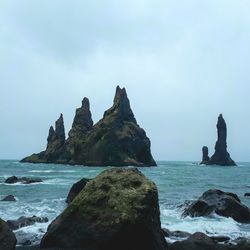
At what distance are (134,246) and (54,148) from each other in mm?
156689

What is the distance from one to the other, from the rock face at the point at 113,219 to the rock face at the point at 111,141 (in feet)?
386

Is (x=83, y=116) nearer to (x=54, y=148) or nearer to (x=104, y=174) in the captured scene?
(x=54, y=148)

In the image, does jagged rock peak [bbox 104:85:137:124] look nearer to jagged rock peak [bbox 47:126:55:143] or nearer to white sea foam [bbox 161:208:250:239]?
jagged rock peak [bbox 47:126:55:143]

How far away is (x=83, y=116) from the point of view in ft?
541

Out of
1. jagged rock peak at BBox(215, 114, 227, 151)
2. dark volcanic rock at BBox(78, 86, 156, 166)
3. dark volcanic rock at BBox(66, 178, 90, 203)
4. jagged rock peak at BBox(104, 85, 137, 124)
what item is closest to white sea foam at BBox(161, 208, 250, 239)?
dark volcanic rock at BBox(66, 178, 90, 203)

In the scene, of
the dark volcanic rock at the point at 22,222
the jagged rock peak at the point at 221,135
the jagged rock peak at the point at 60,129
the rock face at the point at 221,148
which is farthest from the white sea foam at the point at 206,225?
the rock face at the point at 221,148

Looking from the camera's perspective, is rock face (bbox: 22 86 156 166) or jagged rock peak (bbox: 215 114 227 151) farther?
jagged rock peak (bbox: 215 114 227 151)

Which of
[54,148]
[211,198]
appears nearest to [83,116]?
[54,148]

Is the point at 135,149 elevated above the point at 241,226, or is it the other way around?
the point at 135,149

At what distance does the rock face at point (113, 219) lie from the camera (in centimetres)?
1548

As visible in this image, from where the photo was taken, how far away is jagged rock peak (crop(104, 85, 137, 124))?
14562 centimetres

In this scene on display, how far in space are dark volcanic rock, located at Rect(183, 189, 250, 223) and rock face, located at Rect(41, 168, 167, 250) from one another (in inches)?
509

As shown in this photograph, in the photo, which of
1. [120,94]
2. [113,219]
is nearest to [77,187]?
Result: [113,219]

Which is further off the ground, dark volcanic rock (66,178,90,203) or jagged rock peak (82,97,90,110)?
jagged rock peak (82,97,90,110)
